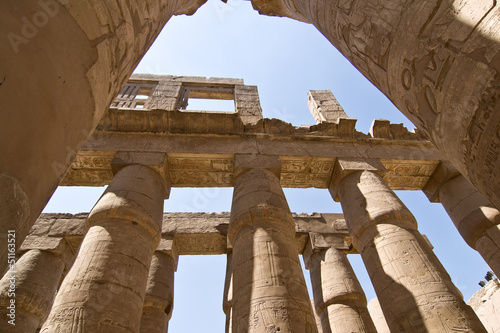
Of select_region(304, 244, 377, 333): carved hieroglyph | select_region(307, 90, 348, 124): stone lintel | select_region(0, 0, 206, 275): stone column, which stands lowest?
select_region(0, 0, 206, 275): stone column

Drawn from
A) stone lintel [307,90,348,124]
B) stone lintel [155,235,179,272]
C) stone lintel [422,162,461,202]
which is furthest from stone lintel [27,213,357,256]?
stone lintel [307,90,348,124]

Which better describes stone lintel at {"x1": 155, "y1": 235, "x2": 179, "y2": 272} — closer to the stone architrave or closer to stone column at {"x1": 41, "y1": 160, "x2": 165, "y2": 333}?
stone column at {"x1": 41, "y1": 160, "x2": 165, "y2": 333}

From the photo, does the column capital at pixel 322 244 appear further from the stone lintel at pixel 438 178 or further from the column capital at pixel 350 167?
the stone lintel at pixel 438 178

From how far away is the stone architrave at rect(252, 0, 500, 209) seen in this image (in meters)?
1.80

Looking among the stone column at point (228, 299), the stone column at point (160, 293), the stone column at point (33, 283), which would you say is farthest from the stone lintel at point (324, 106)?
the stone column at point (33, 283)

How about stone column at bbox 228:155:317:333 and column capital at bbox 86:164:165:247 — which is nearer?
stone column at bbox 228:155:317:333

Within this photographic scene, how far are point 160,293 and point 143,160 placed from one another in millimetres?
3876

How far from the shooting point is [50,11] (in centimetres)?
168

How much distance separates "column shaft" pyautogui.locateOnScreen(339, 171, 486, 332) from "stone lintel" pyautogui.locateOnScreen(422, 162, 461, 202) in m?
2.04

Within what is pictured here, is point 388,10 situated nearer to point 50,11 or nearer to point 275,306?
point 50,11

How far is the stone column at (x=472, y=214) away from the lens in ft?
19.7

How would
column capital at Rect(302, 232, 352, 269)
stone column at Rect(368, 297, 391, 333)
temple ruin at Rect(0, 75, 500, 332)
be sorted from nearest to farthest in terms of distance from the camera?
1. temple ruin at Rect(0, 75, 500, 332)
2. column capital at Rect(302, 232, 352, 269)
3. stone column at Rect(368, 297, 391, 333)

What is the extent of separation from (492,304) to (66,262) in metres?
13.0

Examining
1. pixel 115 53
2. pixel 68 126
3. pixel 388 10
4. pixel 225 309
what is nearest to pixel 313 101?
pixel 225 309
